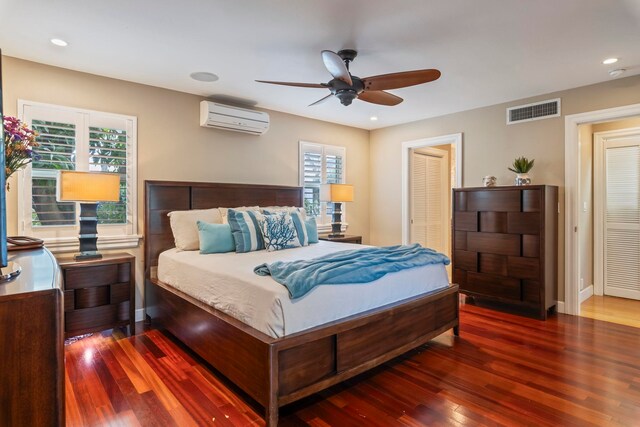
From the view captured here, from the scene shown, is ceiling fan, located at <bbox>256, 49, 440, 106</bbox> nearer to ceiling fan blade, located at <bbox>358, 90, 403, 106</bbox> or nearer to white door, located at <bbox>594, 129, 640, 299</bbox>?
ceiling fan blade, located at <bbox>358, 90, 403, 106</bbox>

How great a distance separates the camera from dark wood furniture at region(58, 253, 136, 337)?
120 inches

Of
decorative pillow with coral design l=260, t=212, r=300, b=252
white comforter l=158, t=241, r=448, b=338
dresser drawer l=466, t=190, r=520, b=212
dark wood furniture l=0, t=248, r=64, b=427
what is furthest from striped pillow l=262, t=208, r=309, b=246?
dark wood furniture l=0, t=248, r=64, b=427

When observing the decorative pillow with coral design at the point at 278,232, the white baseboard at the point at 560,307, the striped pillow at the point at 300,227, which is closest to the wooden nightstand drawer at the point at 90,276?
the decorative pillow with coral design at the point at 278,232

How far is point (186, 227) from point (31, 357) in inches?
102

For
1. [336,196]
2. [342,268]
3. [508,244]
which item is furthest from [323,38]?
[508,244]

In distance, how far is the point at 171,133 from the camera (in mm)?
3979

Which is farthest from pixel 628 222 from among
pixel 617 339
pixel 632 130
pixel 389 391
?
pixel 389 391

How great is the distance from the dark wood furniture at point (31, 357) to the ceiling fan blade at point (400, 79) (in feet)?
7.84

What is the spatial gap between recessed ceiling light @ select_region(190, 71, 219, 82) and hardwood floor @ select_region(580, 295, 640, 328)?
4766 mm

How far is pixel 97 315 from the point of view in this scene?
10.4ft

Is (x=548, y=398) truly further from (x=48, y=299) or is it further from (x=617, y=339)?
(x=48, y=299)

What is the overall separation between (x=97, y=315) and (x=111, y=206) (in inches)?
42.9

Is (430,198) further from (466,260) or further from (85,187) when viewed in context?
(85,187)

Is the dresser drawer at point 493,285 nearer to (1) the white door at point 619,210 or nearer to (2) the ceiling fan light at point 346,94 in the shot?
(1) the white door at point 619,210
